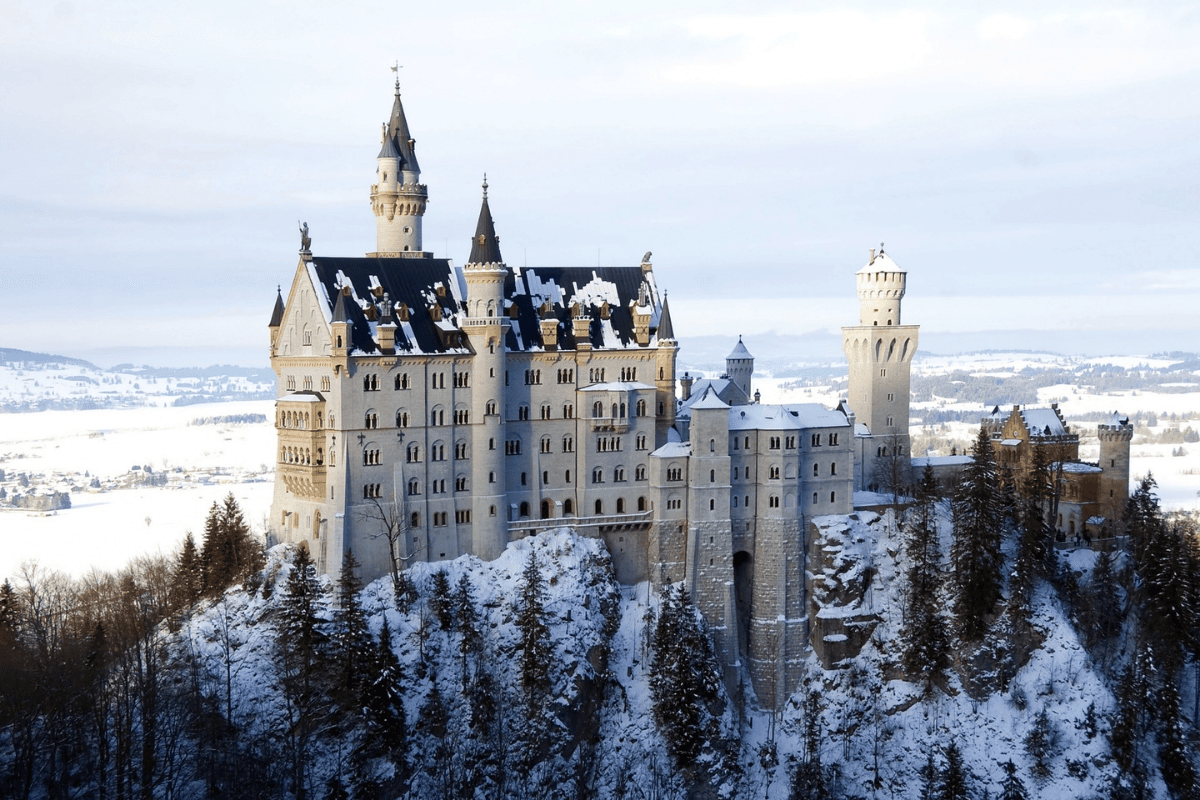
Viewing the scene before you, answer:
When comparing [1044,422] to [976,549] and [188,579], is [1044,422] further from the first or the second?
[188,579]

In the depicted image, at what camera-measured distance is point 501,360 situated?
92312 mm

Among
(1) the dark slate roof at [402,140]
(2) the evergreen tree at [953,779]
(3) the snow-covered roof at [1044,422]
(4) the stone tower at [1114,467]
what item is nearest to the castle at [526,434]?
(1) the dark slate roof at [402,140]

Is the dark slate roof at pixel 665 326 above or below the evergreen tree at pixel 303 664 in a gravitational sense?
above

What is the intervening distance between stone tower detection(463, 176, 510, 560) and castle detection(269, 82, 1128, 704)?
0.12 m

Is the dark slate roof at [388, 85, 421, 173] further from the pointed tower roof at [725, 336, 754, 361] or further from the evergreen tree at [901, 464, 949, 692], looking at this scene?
the evergreen tree at [901, 464, 949, 692]

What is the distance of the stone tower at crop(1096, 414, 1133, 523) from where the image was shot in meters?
108

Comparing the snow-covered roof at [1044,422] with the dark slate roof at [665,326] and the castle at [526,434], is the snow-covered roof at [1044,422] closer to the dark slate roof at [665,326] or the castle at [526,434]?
the castle at [526,434]

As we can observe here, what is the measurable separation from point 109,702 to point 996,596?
194ft

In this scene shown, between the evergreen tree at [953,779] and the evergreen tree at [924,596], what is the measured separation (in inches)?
228

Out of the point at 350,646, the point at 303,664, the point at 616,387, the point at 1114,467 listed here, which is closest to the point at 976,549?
the point at 1114,467

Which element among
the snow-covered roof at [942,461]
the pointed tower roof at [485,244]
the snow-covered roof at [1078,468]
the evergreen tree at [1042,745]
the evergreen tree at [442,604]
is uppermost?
the pointed tower roof at [485,244]

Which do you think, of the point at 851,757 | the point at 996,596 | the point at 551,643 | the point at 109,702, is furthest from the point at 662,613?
the point at 109,702

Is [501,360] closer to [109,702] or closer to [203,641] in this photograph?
[203,641]

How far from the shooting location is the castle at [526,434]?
88.9 metres
